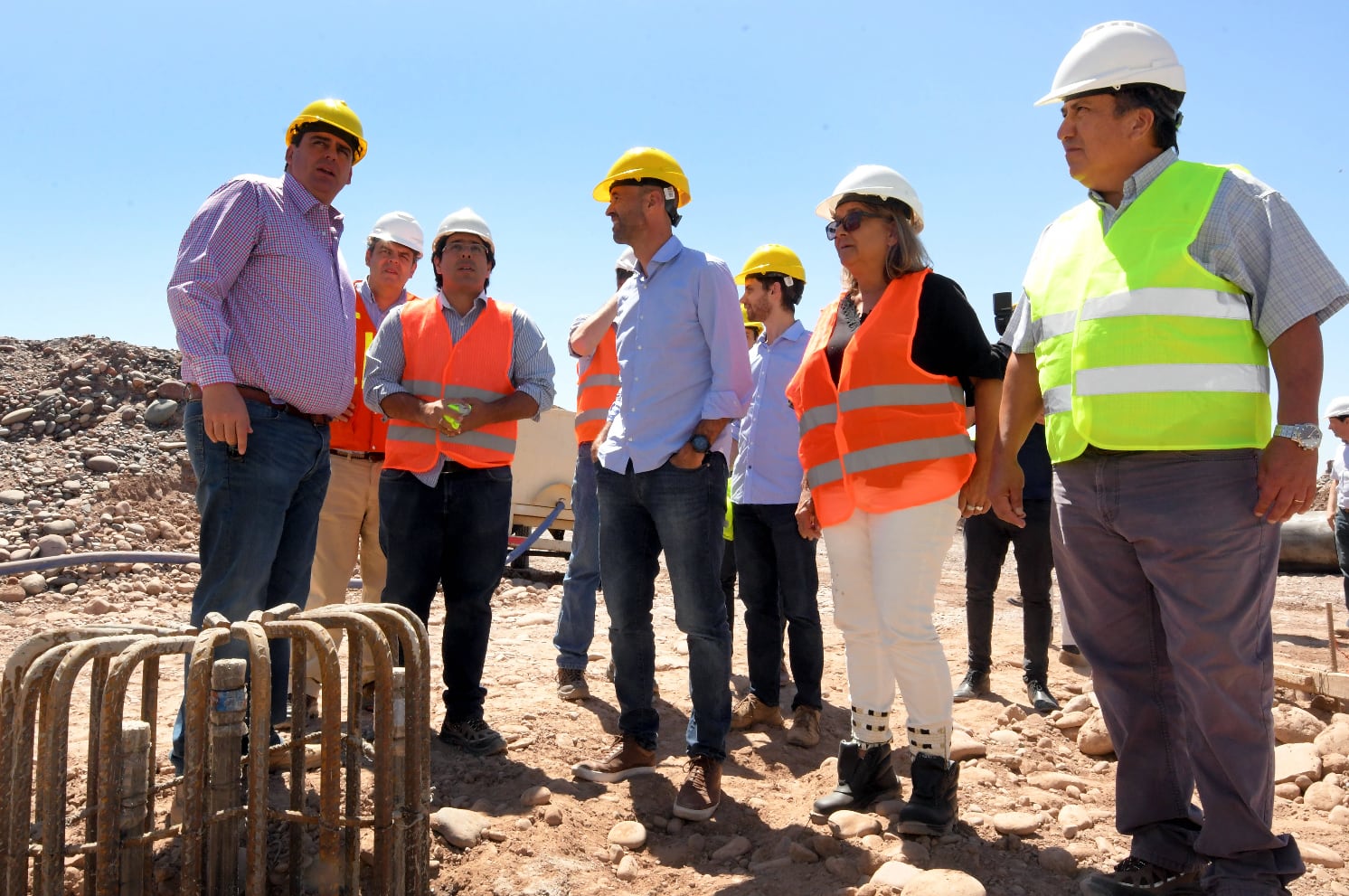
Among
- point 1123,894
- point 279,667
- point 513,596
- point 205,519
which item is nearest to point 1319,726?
point 1123,894

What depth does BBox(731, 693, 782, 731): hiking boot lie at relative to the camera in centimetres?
499

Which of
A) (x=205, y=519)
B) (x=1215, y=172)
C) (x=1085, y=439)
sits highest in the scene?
(x=1215, y=172)

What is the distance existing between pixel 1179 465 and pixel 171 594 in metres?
9.07

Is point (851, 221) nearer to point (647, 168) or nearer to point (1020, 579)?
point (647, 168)

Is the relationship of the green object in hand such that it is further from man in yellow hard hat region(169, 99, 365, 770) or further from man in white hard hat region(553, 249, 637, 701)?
man in white hard hat region(553, 249, 637, 701)

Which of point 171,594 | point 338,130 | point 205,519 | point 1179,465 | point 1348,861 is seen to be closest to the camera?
point 1179,465

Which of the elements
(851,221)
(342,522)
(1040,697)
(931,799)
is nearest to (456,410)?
(342,522)

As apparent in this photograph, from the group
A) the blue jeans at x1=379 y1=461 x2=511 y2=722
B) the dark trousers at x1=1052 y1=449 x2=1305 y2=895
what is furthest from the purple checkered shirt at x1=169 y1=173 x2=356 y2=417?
the dark trousers at x1=1052 y1=449 x2=1305 y2=895

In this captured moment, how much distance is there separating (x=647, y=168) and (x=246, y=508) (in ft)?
6.43

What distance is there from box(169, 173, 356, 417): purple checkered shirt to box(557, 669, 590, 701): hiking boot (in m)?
2.10

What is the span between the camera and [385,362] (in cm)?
454

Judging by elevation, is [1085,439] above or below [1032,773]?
above

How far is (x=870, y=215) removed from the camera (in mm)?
3674

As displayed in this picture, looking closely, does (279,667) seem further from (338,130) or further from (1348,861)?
(1348,861)
